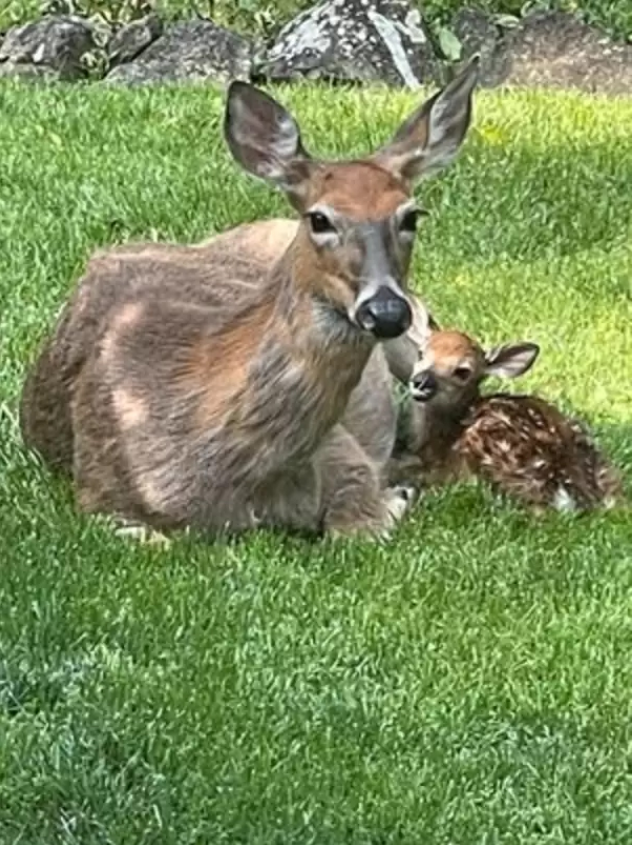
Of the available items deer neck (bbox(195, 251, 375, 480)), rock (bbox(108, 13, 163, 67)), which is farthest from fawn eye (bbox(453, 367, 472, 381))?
rock (bbox(108, 13, 163, 67))

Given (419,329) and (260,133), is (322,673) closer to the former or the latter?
(260,133)

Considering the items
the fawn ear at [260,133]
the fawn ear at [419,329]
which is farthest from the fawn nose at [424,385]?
the fawn ear at [260,133]

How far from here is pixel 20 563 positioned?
6301 mm

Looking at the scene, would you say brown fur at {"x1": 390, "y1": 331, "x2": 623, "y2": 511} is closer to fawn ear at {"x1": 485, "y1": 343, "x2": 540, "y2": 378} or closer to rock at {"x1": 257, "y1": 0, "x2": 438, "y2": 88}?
fawn ear at {"x1": 485, "y1": 343, "x2": 540, "y2": 378}

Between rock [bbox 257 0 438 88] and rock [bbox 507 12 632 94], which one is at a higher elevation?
rock [bbox 257 0 438 88]

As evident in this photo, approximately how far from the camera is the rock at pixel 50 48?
1550 centimetres

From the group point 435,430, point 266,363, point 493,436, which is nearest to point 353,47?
point 435,430

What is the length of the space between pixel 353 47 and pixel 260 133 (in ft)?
28.7

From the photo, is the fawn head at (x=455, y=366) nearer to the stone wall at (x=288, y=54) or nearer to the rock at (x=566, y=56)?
the stone wall at (x=288, y=54)

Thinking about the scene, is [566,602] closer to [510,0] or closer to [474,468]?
[474,468]

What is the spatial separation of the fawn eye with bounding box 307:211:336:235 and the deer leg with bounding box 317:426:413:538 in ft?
2.17

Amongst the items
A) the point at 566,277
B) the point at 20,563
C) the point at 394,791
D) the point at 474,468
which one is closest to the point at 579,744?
the point at 394,791

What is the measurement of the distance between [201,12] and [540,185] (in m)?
5.05

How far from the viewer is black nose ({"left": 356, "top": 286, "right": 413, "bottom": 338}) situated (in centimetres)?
624
